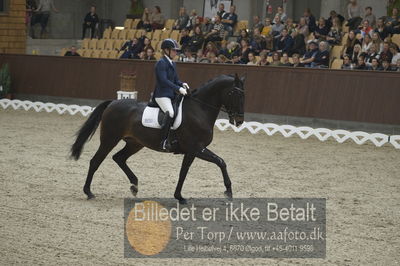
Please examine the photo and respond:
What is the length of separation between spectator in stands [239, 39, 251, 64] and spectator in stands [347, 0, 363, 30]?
2.83m

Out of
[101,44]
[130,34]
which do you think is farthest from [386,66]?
[101,44]

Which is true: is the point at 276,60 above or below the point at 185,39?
below

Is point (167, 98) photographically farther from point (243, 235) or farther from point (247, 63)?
point (247, 63)

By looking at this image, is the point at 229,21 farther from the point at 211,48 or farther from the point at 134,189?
the point at 134,189

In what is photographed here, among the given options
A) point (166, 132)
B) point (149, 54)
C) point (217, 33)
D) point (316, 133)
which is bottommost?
point (316, 133)

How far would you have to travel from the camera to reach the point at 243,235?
7.76 metres

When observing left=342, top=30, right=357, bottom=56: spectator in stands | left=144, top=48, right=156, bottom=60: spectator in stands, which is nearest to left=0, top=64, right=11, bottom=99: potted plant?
left=144, top=48, right=156, bottom=60: spectator in stands

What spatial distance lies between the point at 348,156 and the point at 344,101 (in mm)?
3010

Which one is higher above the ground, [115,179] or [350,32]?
[350,32]

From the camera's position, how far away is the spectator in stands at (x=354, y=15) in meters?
19.5

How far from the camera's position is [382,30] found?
1814cm

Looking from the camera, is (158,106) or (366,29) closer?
(158,106)

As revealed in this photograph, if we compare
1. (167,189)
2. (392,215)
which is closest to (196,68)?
(167,189)

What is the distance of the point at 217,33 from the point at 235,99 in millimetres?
11447
